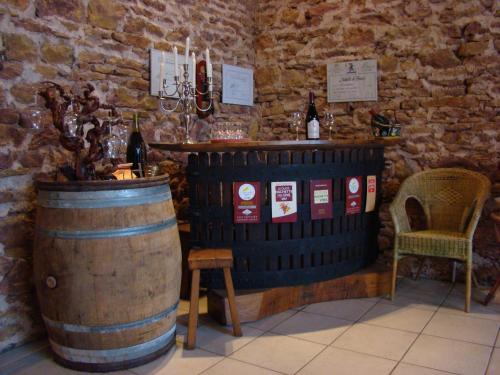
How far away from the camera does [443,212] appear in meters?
3.35

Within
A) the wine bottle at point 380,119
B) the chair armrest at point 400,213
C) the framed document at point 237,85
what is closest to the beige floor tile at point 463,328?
the chair armrest at point 400,213

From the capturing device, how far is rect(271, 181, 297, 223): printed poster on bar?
273cm

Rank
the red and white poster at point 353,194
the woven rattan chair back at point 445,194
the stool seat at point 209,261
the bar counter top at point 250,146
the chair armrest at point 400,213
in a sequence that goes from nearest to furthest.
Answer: the stool seat at point 209,261 < the bar counter top at point 250,146 < the red and white poster at point 353,194 < the chair armrest at point 400,213 < the woven rattan chair back at point 445,194

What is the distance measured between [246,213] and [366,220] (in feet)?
3.15

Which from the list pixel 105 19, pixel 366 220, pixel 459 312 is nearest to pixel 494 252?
pixel 459 312

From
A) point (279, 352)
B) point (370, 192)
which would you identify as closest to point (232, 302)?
point (279, 352)

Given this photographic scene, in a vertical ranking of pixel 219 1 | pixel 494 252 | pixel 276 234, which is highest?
pixel 219 1

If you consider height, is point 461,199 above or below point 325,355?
above

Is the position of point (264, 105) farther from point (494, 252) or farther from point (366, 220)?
point (494, 252)

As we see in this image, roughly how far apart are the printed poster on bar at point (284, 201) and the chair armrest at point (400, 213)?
787 millimetres

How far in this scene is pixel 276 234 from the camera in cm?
278

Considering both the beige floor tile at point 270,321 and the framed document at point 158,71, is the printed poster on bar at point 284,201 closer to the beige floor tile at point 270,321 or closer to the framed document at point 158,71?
the beige floor tile at point 270,321

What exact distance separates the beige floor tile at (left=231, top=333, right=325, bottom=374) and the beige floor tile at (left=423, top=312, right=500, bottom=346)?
0.73 m

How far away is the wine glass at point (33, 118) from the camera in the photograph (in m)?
2.42
